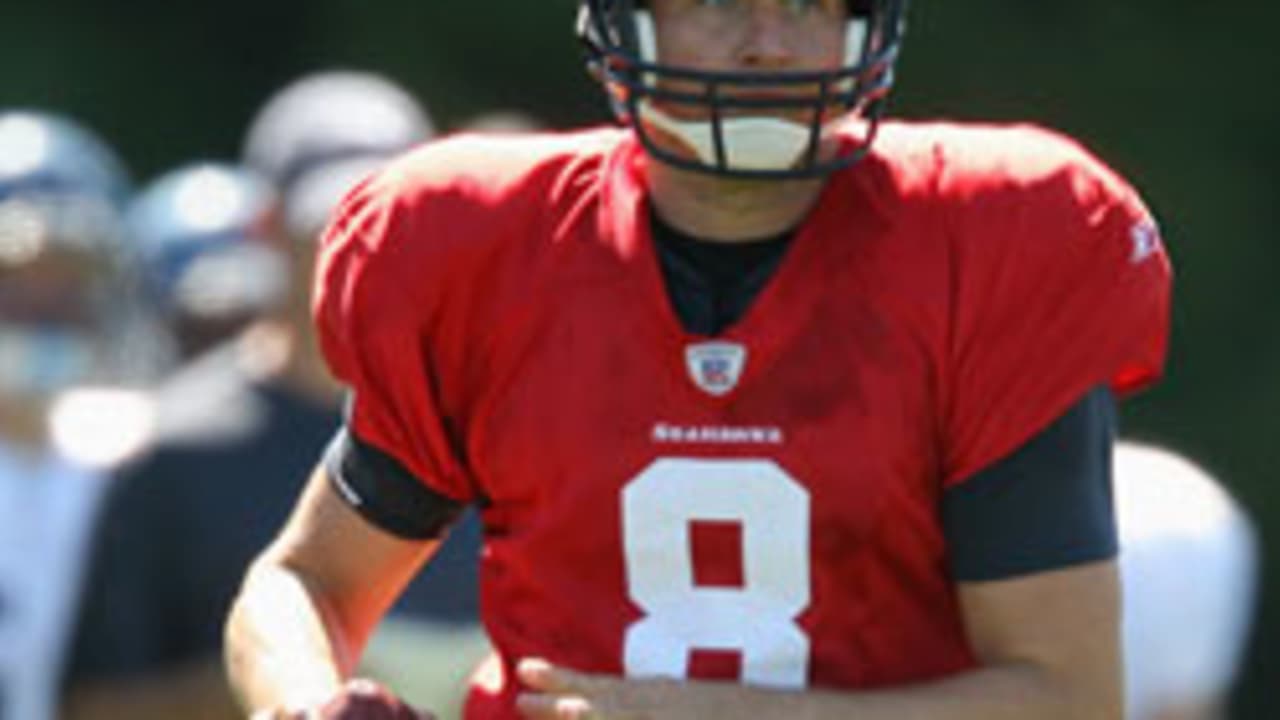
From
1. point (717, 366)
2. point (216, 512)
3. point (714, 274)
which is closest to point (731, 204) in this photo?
point (714, 274)

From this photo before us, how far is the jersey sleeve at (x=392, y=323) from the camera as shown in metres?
3.43

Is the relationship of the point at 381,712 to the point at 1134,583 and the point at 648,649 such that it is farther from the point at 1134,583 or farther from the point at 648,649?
the point at 1134,583

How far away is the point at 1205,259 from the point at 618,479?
5.61 m

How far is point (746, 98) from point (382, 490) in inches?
23.3

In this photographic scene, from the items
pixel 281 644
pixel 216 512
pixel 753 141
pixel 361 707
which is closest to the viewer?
pixel 361 707

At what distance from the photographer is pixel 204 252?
7.77 metres

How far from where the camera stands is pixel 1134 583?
165 inches

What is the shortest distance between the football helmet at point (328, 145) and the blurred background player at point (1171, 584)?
1.84 metres

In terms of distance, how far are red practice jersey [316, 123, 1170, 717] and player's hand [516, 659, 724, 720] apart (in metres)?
0.11

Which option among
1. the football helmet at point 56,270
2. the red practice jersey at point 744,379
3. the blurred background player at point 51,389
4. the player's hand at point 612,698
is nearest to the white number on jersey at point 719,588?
the red practice jersey at point 744,379

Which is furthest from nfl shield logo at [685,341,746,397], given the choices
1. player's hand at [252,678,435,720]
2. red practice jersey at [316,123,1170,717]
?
player's hand at [252,678,435,720]

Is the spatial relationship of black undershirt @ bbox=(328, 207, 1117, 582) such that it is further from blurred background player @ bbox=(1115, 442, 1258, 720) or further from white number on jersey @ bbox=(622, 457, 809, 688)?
blurred background player @ bbox=(1115, 442, 1258, 720)

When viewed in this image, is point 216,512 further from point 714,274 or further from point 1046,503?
point 1046,503

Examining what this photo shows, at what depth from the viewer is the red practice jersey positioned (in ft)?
10.9
